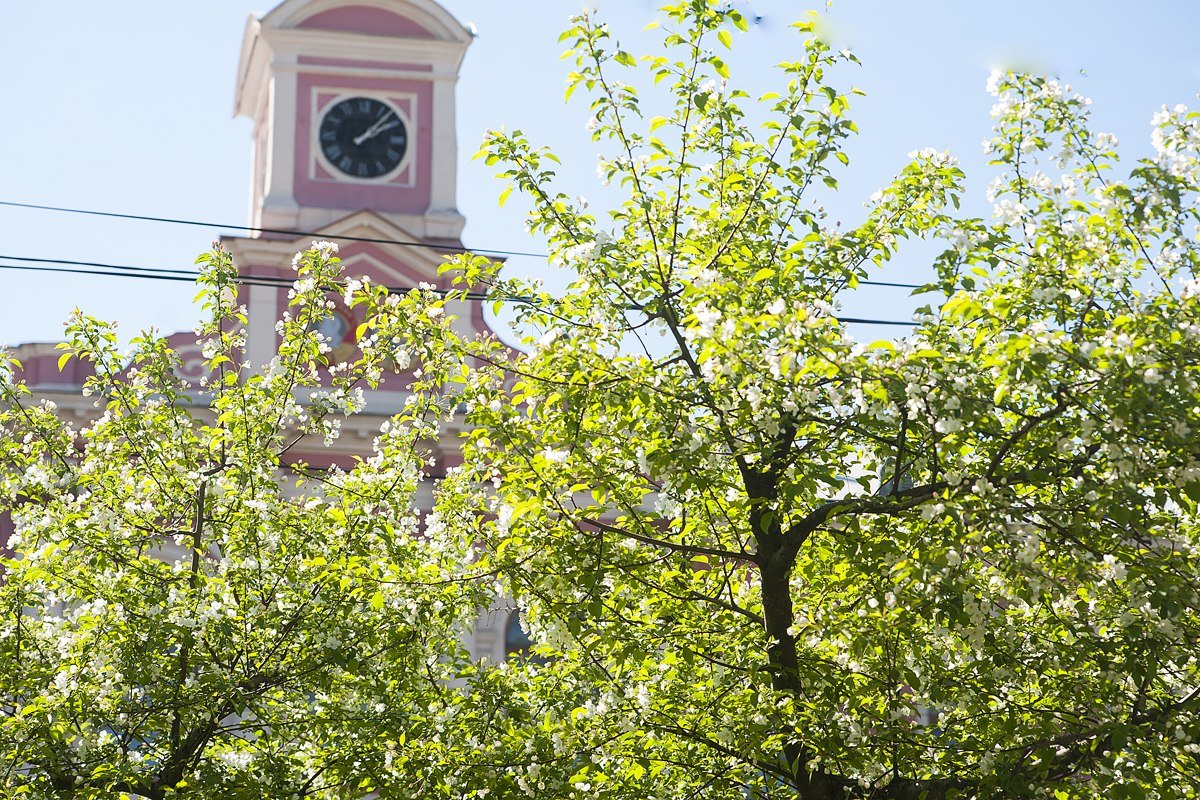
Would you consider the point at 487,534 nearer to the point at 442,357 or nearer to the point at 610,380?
the point at 442,357

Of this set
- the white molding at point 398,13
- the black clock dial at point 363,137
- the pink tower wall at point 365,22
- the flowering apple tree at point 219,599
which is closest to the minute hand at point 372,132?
the black clock dial at point 363,137

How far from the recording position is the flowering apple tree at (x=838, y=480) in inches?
301

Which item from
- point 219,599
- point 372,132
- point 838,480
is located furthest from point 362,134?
point 838,480

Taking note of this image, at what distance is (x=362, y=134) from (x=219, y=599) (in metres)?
15.7

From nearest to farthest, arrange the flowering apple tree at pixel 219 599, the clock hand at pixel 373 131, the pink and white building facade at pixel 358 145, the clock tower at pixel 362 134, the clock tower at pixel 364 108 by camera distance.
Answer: the flowering apple tree at pixel 219 599 < the pink and white building facade at pixel 358 145 < the clock tower at pixel 362 134 < the clock tower at pixel 364 108 < the clock hand at pixel 373 131

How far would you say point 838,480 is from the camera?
27.0ft

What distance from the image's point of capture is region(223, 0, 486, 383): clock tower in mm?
23969

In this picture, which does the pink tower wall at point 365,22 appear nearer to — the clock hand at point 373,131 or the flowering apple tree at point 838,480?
the clock hand at point 373,131

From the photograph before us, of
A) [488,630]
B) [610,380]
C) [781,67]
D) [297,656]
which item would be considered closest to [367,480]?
[297,656]

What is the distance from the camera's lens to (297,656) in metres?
10.4

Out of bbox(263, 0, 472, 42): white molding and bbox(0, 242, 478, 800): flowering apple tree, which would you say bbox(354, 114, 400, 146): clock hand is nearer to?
bbox(263, 0, 472, 42): white molding

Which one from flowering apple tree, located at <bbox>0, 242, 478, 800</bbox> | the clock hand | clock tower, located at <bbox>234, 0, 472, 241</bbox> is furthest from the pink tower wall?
flowering apple tree, located at <bbox>0, 242, 478, 800</bbox>

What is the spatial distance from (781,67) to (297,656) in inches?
181

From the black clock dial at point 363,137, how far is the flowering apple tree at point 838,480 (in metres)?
15.2
